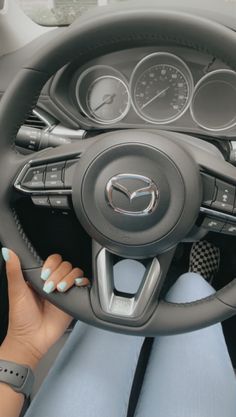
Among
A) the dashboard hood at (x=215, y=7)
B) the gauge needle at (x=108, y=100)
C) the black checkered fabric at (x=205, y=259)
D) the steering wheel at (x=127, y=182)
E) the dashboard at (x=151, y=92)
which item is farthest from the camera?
the black checkered fabric at (x=205, y=259)

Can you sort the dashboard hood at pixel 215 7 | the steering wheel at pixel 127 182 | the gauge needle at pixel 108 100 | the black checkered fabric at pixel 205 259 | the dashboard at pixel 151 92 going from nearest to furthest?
the steering wheel at pixel 127 182 < the dashboard hood at pixel 215 7 < the dashboard at pixel 151 92 < the gauge needle at pixel 108 100 < the black checkered fabric at pixel 205 259

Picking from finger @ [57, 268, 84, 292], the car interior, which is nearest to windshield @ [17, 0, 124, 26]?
the car interior

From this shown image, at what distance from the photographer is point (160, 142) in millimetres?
660

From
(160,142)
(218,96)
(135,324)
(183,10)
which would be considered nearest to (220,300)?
(135,324)

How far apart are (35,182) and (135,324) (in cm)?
24

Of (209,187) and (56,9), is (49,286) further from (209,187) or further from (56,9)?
(56,9)

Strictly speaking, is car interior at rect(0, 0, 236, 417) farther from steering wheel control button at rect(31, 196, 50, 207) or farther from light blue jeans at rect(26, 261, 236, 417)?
light blue jeans at rect(26, 261, 236, 417)

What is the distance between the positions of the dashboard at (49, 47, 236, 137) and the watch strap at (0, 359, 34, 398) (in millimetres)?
478

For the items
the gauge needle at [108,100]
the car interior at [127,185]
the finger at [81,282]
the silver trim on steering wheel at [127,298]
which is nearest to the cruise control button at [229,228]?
the car interior at [127,185]

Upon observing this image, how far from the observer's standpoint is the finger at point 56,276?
0.73 m

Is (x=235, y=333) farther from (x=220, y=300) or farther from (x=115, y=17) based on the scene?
(x=115, y=17)

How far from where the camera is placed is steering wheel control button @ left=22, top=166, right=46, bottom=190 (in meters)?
0.72

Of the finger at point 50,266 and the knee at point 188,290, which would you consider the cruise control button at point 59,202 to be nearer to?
the finger at point 50,266

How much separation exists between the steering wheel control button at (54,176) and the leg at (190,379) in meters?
0.36
